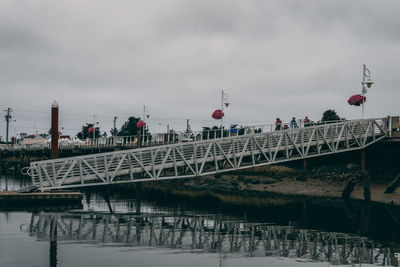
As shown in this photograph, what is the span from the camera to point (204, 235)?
1169 inches

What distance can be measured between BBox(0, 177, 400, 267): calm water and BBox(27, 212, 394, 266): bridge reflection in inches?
2.0

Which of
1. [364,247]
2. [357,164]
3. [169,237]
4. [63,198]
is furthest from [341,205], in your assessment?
[63,198]

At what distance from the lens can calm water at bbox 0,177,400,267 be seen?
23188mm

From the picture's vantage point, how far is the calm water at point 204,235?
23188mm

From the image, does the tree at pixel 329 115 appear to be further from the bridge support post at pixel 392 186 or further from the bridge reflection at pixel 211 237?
the bridge reflection at pixel 211 237

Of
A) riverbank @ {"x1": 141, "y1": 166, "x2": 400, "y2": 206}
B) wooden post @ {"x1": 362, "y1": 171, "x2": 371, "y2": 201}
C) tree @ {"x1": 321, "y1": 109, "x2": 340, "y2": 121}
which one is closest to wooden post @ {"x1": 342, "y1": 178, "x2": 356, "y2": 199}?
riverbank @ {"x1": 141, "y1": 166, "x2": 400, "y2": 206}

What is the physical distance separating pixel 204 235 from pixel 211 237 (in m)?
0.85

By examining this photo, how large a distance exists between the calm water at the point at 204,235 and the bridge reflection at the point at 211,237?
0.17 feet

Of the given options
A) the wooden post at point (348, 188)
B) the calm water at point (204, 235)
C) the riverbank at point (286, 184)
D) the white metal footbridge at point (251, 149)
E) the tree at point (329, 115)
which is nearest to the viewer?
the calm water at point (204, 235)

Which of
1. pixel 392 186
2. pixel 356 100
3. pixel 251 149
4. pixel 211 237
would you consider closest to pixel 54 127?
pixel 251 149

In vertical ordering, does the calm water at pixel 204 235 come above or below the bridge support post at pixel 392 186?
below

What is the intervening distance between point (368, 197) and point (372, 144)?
9804 mm

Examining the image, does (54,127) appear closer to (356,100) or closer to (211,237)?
(211,237)

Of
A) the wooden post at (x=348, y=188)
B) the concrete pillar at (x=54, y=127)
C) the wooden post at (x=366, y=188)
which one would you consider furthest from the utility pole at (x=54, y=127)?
the wooden post at (x=366, y=188)
